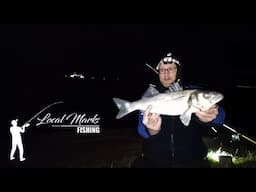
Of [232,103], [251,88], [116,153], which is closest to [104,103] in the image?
[116,153]

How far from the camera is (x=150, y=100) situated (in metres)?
3.43

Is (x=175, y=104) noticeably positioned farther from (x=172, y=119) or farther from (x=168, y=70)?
(x=168, y=70)

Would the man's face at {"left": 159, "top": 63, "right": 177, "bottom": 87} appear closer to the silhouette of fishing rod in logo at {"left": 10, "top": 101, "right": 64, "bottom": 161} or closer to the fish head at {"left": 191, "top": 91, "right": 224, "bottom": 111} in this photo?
the fish head at {"left": 191, "top": 91, "right": 224, "bottom": 111}

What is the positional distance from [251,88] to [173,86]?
1240mm

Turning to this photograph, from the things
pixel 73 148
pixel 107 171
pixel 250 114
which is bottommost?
pixel 107 171

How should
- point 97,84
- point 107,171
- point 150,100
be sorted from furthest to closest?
1. point 97,84
2. point 107,171
3. point 150,100

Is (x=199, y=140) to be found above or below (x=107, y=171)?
above

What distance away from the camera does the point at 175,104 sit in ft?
11.1


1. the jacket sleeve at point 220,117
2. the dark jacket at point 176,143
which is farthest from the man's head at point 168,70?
the jacket sleeve at point 220,117

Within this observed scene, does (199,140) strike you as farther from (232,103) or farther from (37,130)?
(37,130)

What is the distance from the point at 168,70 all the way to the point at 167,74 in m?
0.04

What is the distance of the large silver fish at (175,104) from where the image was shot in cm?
330

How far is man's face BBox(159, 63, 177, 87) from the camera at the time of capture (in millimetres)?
3592

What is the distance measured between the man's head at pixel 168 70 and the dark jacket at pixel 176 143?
0.12 m
